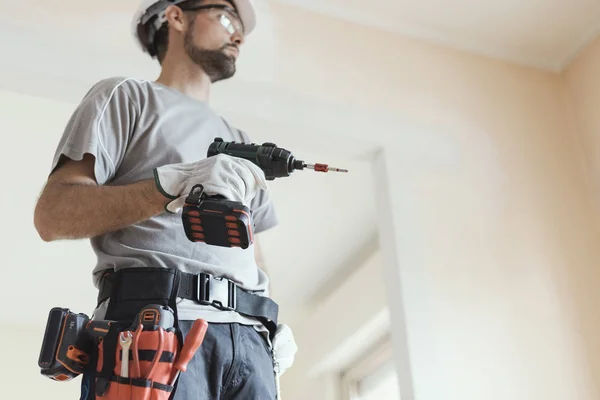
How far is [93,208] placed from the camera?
98 cm

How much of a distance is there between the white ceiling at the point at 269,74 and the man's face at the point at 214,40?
366mm

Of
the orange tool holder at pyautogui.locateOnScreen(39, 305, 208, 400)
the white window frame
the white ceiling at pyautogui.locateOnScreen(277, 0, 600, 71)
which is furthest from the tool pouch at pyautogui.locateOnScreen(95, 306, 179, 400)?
the white window frame

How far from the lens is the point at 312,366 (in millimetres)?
3811

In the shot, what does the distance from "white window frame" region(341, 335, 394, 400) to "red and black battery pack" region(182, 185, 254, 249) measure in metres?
2.59

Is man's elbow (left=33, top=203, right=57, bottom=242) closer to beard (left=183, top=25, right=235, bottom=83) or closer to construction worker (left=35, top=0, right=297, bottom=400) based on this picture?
construction worker (left=35, top=0, right=297, bottom=400)

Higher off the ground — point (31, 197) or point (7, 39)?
point (31, 197)

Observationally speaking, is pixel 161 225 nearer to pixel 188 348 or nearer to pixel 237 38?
pixel 188 348

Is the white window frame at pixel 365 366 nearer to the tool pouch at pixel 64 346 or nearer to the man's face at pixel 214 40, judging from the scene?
the man's face at pixel 214 40

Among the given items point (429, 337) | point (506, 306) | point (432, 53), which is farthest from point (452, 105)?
point (429, 337)

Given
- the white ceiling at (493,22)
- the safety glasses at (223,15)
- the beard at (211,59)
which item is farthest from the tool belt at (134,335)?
the white ceiling at (493,22)

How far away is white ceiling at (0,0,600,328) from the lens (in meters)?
1.73

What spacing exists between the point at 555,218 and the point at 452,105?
495 millimetres

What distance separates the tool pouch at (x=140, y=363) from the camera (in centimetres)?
83

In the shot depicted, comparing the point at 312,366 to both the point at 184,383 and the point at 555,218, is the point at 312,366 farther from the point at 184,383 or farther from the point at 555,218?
the point at 184,383
